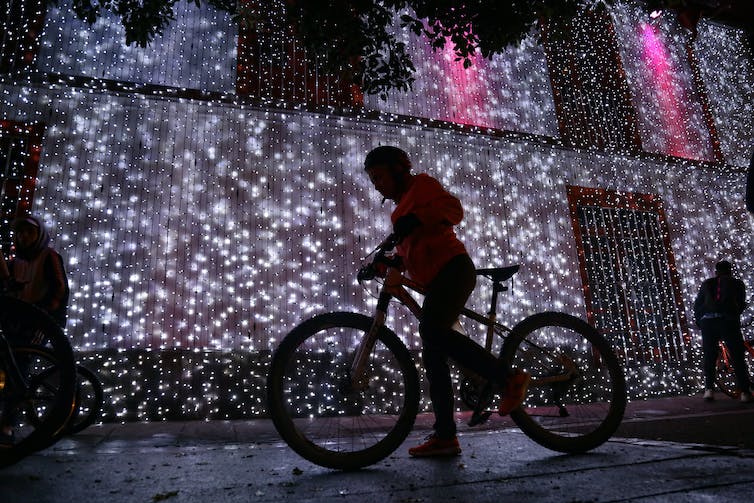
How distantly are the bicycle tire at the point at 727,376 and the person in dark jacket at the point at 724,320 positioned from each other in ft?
1.31

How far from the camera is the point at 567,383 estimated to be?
9.04ft

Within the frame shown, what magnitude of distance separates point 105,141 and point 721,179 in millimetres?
10548

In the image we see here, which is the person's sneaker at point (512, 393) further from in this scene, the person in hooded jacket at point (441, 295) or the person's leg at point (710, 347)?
the person's leg at point (710, 347)

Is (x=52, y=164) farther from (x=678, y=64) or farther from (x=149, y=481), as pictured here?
(x=678, y=64)

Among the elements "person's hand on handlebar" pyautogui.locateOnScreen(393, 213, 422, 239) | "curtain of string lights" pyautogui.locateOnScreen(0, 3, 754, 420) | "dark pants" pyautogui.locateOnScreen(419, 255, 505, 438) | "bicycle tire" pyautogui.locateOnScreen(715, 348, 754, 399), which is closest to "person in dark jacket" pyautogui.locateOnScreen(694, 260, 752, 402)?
"bicycle tire" pyautogui.locateOnScreen(715, 348, 754, 399)

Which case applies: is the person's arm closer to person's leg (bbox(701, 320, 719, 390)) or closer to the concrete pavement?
the concrete pavement

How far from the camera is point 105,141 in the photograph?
5.75m

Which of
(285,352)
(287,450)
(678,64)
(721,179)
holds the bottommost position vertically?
(287,450)

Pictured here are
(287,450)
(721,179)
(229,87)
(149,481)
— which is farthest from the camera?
(721,179)

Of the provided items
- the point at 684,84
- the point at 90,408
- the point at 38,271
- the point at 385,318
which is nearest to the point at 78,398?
the point at 90,408

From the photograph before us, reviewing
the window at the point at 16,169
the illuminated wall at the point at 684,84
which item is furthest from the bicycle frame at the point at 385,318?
the illuminated wall at the point at 684,84

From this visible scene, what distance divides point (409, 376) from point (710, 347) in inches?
225

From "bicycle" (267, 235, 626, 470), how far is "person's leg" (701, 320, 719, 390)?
4.37 metres

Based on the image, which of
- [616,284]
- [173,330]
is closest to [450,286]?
[173,330]
